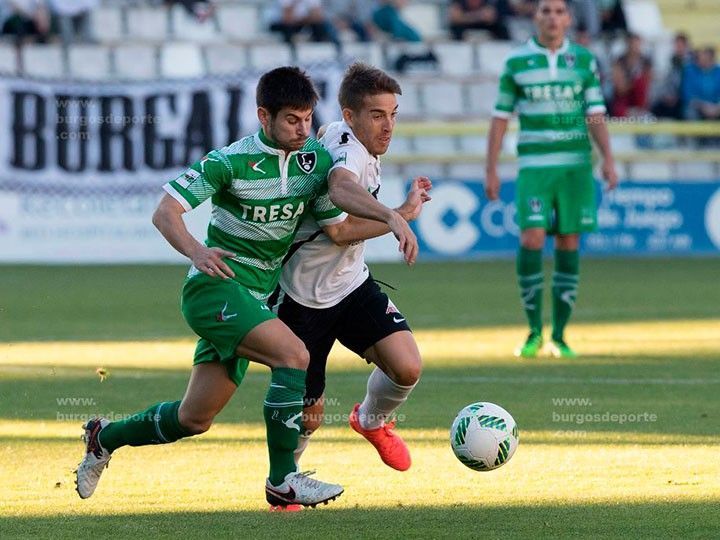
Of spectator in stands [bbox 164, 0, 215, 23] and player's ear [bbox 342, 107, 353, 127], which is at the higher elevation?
player's ear [bbox 342, 107, 353, 127]

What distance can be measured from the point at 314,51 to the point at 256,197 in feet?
50.8

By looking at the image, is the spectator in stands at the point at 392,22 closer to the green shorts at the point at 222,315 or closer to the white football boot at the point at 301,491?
the green shorts at the point at 222,315

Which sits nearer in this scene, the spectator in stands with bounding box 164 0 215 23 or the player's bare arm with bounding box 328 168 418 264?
the player's bare arm with bounding box 328 168 418 264

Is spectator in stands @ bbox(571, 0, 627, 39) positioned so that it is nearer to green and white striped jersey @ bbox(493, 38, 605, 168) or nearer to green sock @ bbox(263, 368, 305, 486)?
green and white striped jersey @ bbox(493, 38, 605, 168)

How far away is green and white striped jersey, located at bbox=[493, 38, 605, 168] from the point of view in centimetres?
1003

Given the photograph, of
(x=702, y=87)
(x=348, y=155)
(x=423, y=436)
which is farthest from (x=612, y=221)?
(x=348, y=155)

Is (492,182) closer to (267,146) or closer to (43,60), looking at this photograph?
(267,146)

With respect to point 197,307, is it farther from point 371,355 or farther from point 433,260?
point 433,260

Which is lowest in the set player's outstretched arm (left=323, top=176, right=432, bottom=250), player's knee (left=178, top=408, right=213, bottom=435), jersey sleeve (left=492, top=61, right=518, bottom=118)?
player's knee (left=178, top=408, right=213, bottom=435)

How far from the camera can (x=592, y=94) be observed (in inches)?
395

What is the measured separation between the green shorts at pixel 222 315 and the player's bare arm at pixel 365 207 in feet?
1.54

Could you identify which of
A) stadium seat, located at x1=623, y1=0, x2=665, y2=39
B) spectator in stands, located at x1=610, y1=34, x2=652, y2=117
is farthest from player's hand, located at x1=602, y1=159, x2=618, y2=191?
stadium seat, located at x1=623, y1=0, x2=665, y2=39

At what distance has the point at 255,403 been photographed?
8141 millimetres

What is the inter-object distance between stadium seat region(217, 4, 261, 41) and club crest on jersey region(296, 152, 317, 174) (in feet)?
54.0
